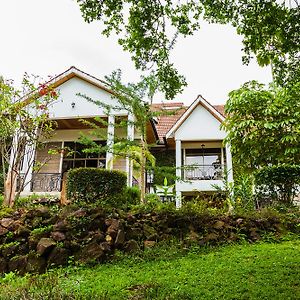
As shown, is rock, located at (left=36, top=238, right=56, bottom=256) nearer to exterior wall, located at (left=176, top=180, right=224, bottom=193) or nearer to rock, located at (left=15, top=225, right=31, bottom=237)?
rock, located at (left=15, top=225, right=31, bottom=237)

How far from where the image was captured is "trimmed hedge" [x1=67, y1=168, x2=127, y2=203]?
9.06 metres

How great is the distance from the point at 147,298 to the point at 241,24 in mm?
4893

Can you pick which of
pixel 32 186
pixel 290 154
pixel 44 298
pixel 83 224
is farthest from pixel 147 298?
pixel 32 186

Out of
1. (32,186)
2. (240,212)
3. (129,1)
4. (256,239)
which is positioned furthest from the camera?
(32,186)

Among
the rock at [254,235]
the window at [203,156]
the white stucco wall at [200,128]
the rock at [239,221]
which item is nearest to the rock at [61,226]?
the rock at [239,221]

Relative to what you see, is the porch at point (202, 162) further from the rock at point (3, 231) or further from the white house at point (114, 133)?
the rock at point (3, 231)

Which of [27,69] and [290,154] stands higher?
[27,69]

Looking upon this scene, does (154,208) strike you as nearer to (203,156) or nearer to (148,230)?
(148,230)

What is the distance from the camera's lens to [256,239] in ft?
24.0

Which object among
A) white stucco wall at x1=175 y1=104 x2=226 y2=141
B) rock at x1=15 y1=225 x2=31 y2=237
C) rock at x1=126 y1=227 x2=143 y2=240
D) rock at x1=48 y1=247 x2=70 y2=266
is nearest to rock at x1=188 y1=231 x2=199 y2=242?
rock at x1=126 y1=227 x2=143 y2=240

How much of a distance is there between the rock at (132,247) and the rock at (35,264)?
4.95 feet

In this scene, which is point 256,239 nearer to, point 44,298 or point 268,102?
point 44,298

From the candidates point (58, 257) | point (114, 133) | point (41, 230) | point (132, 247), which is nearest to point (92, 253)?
point (58, 257)

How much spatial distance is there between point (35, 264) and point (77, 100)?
9676 millimetres
